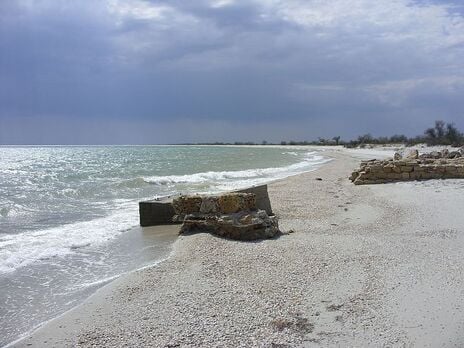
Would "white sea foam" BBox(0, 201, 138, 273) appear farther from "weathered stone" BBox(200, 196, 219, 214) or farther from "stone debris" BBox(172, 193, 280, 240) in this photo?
"weathered stone" BBox(200, 196, 219, 214)

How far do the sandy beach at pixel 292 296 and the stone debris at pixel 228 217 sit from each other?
14.4 inches

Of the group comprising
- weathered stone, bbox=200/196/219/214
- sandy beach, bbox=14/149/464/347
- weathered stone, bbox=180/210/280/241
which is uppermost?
weathered stone, bbox=200/196/219/214

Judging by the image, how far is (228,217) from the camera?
8.90 meters

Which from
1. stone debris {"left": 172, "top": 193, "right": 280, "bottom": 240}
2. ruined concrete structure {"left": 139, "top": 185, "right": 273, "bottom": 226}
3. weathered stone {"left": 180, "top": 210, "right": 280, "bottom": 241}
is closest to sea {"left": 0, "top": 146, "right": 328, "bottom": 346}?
ruined concrete structure {"left": 139, "top": 185, "right": 273, "bottom": 226}

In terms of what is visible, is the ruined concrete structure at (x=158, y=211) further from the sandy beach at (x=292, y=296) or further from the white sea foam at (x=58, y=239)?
the sandy beach at (x=292, y=296)

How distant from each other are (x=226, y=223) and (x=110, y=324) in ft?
13.5

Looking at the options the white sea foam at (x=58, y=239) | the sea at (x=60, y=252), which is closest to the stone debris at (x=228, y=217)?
the sea at (x=60, y=252)

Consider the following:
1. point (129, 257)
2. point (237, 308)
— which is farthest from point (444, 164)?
point (237, 308)

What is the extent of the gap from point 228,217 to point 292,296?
3.70m

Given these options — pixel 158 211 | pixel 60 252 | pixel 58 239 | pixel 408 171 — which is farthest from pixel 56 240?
pixel 408 171

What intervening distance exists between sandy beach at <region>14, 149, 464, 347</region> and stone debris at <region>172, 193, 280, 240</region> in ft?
1.20

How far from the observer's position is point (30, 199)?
690 inches

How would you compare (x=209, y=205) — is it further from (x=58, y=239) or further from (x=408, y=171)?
(x=408, y=171)

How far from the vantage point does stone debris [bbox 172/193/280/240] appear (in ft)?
28.2
